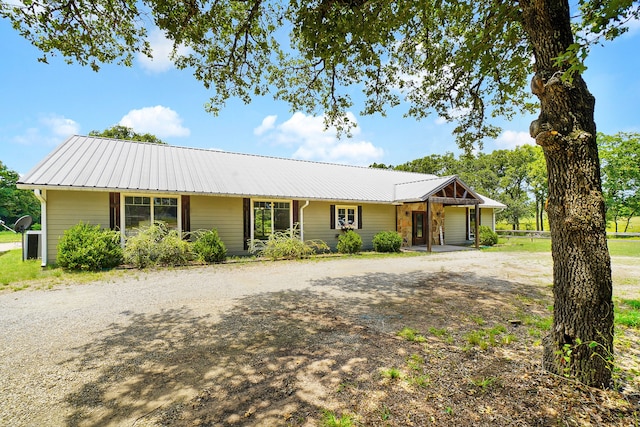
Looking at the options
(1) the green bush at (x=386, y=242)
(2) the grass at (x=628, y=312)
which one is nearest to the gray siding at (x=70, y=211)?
(1) the green bush at (x=386, y=242)

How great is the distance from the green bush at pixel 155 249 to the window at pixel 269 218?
2.93m

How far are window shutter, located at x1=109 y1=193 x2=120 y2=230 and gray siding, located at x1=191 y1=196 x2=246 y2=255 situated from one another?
7.40 ft

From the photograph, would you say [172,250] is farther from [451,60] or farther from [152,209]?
[451,60]

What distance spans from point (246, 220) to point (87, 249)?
5001mm

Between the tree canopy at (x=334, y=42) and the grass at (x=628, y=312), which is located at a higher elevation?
the tree canopy at (x=334, y=42)

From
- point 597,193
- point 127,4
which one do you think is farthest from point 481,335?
point 127,4

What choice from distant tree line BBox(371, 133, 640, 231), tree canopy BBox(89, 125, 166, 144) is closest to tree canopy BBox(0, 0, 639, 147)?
distant tree line BBox(371, 133, 640, 231)

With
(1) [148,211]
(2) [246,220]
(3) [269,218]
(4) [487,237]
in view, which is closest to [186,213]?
(1) [148,211]

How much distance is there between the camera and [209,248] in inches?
377

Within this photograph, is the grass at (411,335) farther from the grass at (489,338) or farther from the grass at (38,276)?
the grass at (38,276)

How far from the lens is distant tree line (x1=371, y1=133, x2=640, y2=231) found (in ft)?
83.3

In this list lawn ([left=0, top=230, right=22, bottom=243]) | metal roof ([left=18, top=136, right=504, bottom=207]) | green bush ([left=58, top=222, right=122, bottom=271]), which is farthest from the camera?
lawn ([left=0, top=230, right=22, bottom=243])

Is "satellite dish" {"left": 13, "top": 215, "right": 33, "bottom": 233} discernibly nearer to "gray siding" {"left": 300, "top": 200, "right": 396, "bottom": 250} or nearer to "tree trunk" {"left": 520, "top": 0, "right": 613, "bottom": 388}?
"gray siding" {"left": 300, "top": 200, "right": 396, "bottom": 250}

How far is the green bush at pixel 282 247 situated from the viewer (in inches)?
425
